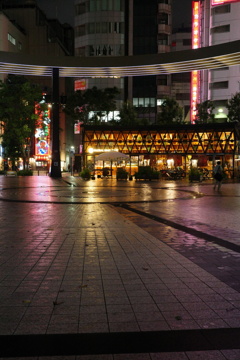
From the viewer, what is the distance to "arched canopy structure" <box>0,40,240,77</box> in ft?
142

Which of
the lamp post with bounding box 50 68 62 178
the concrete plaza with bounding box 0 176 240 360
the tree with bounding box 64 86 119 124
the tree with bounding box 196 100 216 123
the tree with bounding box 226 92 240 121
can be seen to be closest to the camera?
the concrete plaza with bounding box 0 176 240 360

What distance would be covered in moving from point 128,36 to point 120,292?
92176mm

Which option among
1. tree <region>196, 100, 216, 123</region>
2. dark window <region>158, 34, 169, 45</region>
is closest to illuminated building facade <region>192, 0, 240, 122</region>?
tree <region>196, 100, 216, 123</region>

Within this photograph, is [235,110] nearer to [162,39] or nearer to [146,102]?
[146,102]

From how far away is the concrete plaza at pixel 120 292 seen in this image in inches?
147

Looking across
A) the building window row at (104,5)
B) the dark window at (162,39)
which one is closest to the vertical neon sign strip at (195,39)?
the dark window at (162,39)

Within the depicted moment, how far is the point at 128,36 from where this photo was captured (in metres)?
91.2

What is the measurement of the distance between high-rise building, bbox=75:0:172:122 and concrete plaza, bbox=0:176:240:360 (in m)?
79.2

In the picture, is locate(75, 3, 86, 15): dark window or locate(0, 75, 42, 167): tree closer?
locate(0, 75, 42, 167): tree

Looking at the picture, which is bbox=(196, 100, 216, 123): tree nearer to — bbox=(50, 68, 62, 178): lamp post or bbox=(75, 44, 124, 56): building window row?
bbox=(50, 68, 62, 178): lamp post

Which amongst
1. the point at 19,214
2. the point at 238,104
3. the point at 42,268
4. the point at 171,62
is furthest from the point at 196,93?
the point at 42,268

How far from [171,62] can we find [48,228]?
1468 inches

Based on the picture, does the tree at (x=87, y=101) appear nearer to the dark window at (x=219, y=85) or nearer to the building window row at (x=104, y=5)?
the dark window at (x=219, y=85)

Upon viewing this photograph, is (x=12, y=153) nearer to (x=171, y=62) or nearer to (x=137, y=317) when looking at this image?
(x=171, y=62)
